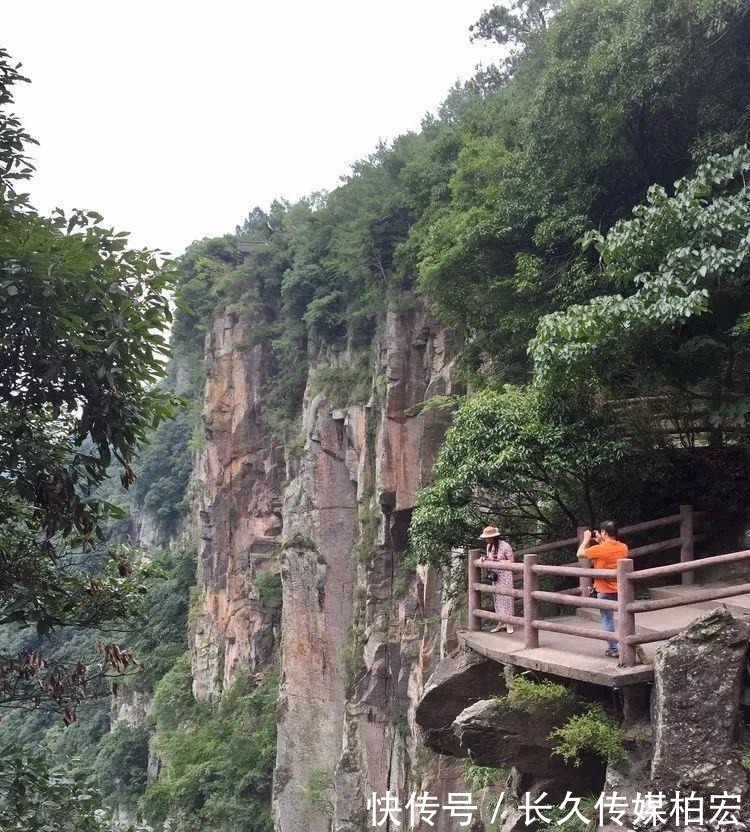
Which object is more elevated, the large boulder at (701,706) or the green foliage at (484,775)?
the large boulder at (701,706)

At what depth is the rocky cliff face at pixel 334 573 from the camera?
17.4 metres

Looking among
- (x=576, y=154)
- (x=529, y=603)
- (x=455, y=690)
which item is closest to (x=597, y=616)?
(x=529, y=603)

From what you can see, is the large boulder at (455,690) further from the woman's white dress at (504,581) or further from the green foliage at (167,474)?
the green foliage at (167,474)

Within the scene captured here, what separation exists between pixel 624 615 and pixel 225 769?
66.5 ft

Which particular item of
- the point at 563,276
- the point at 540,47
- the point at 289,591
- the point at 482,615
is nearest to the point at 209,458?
the point at 289,591

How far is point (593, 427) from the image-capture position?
7871 mm

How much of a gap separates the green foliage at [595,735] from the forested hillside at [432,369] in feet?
9.20

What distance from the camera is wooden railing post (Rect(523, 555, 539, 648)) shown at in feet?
20.2

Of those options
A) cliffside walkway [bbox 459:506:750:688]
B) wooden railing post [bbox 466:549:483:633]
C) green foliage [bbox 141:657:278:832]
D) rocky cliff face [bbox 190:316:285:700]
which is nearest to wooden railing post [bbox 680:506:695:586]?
cliffside walkway [bbox 459:506:750:688]

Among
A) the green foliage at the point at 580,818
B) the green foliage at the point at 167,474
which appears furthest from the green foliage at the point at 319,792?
the green foliage at the point at 167,474

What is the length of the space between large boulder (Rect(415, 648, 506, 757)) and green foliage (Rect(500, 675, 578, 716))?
3.08 ft

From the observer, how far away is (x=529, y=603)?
20.4 ft

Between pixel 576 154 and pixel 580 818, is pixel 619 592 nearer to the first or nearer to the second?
pixel 580 818

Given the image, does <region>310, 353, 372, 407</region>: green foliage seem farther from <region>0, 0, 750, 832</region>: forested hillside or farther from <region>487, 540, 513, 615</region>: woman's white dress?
<region>487, 540, 513, 615</region>: woman's white dress
